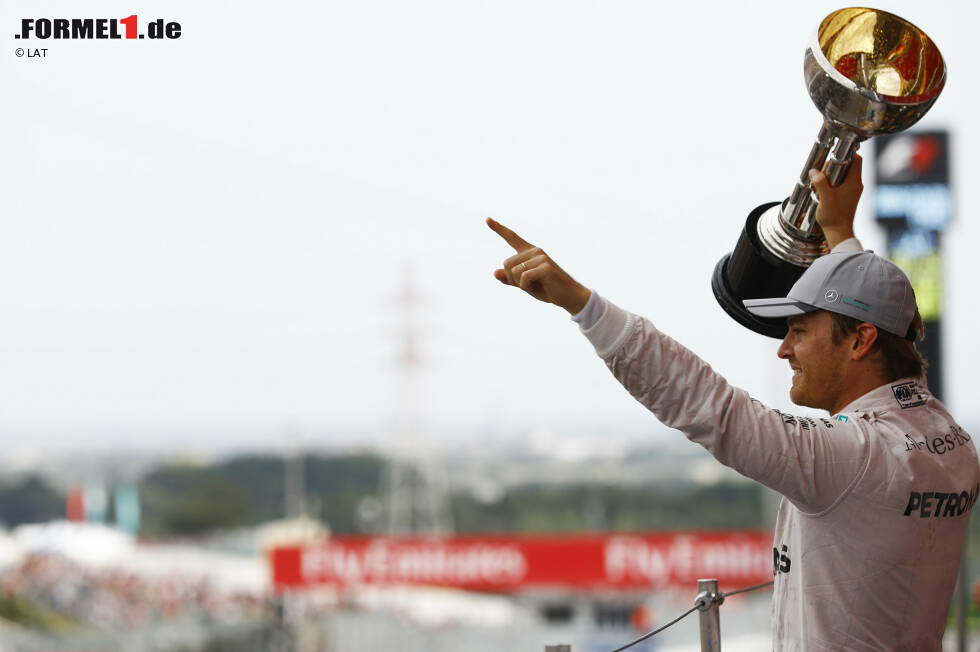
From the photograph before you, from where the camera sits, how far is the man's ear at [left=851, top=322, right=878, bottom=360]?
1135mm

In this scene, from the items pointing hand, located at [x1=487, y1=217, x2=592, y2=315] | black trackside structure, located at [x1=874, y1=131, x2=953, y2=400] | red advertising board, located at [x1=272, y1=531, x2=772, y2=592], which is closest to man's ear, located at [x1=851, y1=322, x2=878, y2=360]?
pointing hand, located at [x1=487, y1=217, x2=592, y2=315]

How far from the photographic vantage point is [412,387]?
24359 mm

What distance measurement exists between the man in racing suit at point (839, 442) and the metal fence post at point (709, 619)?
0.58 ft

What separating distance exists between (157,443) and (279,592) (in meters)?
20.1

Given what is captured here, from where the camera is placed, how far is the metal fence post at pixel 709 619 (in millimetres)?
1397

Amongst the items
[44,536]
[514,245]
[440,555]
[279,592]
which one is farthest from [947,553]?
[44,536]

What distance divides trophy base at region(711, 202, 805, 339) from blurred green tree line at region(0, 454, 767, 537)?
32388 millimetres

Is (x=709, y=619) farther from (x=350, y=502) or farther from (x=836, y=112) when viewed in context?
(x=350, y=502)

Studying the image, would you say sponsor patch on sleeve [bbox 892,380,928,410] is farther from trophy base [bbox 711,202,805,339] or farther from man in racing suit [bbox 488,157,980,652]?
trophy base [bbox 711,202,805,339]

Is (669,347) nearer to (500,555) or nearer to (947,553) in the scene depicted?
(947,553)

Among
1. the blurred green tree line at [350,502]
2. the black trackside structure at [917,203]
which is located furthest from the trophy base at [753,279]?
the blurred green tree line at [350,502]

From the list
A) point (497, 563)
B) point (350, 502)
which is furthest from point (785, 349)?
point (350, 502)

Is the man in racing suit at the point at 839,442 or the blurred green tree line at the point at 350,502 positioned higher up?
the man in racing suit at the point at 839,442

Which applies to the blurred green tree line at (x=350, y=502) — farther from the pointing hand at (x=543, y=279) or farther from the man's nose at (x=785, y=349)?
the pointing hand at (x=543, y=279)
